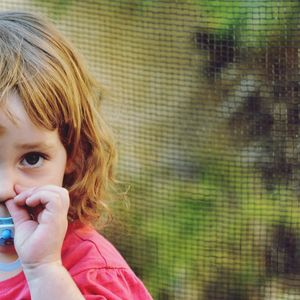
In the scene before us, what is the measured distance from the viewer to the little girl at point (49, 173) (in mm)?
1177

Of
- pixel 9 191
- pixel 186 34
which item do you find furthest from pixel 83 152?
pixel 186 34

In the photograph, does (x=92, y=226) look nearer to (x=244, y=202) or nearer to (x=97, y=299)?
(x=97, y=299)

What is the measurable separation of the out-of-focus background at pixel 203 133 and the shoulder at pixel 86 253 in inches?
32.9

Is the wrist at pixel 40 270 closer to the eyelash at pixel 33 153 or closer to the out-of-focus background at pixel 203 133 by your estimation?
the eyelash at pixel 33 153

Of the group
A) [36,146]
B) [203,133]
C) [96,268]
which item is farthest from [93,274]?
[203,133]

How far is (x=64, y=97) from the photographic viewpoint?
4.16 feet

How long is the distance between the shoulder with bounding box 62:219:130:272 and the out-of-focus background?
2.74 feet

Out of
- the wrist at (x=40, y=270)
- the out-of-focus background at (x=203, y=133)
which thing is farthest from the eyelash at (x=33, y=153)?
the out-of-focus background at (x=203, y=133)

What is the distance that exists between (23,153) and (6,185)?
55 millimetres

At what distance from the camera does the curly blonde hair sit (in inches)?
→ 48.0

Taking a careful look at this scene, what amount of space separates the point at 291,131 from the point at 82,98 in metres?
0.84

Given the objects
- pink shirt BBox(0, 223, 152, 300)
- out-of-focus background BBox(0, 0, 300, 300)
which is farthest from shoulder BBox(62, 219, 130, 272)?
out-of-focus background BBox(0, 0, 300, 300)

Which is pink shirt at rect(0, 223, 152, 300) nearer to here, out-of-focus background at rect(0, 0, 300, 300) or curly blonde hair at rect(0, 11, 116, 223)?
curly blonde hair at rect(0, 11, 116, 223)

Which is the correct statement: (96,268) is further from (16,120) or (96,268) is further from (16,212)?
(16,120)
